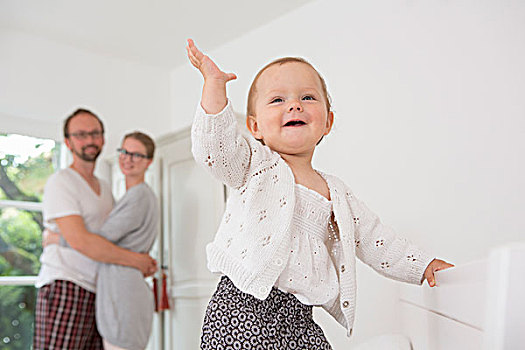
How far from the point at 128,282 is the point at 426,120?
1366mm

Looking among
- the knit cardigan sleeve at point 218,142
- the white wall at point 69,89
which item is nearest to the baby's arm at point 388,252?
the knit cardigan sleeve at point 218,142

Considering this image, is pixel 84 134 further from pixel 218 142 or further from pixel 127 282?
pixel 218 142

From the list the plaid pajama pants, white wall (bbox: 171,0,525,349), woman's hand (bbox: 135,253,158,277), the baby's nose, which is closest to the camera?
the baby's nose

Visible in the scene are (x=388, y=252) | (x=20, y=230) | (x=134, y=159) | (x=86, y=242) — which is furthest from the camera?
(x=20, y=230)

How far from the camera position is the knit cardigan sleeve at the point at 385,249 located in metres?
1.21

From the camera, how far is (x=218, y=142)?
39.9 inches

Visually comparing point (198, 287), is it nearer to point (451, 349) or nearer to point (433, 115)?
point (433, 115)

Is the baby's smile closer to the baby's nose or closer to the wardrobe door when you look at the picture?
the baby's nose

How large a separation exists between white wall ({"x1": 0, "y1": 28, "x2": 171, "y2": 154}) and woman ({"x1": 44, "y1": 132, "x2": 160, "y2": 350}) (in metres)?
0.81

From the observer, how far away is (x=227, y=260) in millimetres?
1066

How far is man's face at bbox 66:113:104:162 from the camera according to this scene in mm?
2430

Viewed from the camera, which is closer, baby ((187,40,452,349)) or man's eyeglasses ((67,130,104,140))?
baby ((187,40,452,349))

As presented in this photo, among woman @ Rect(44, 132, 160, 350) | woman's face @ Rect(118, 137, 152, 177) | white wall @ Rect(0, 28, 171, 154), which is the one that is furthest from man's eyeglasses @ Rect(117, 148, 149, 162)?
white wall @ Rect(0, 28, 171, 154)

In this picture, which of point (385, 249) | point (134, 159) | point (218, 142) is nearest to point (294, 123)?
point (218, 142)
